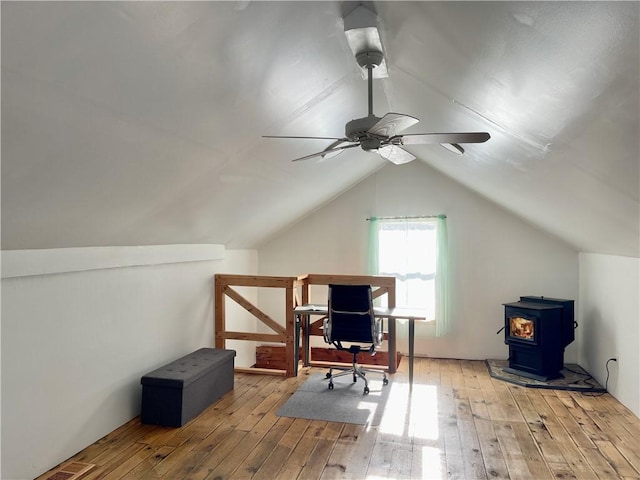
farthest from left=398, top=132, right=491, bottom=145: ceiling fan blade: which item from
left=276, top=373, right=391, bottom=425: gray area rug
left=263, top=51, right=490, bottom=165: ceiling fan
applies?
left=276, top=373, right=391, bottom=425: gray area rug

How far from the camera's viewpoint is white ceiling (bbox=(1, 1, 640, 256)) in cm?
153

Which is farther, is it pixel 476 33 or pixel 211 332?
pixel 211 332

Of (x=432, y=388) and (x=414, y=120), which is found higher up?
(x=414, y=120)

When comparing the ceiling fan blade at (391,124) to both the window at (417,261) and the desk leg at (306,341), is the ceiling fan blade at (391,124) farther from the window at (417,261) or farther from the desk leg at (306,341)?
the window at (417,261)

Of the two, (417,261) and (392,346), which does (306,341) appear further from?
(417,261)

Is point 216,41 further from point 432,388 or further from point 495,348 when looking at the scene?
point 495,348

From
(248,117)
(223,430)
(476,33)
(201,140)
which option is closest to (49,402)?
(223,430)

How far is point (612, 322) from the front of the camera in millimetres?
4246

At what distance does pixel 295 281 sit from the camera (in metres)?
4.90

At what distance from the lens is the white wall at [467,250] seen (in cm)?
546

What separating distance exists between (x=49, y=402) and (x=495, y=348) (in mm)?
4958

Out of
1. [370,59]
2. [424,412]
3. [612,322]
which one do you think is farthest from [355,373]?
[370,59]

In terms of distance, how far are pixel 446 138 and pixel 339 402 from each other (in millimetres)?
2749

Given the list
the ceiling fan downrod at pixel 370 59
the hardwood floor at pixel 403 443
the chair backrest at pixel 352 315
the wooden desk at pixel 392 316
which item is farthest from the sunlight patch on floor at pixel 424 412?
the ceiling fan downrod at pixel 370 59
